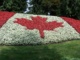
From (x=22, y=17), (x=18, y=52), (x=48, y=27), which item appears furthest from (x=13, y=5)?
(x=18, y=52)

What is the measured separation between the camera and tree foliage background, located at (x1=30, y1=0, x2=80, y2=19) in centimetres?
2819

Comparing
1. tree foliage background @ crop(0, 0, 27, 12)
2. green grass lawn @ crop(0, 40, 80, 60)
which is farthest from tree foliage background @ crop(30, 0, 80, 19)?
green grass lawn @ crop(0, 40, 80, 60)

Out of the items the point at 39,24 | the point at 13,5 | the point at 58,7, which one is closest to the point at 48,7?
the point at 58,7

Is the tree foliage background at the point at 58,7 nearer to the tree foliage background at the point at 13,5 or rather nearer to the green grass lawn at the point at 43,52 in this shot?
the tree foliage background at the point at 13,5

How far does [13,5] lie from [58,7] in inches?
180

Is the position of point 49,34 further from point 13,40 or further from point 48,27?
point 13,40

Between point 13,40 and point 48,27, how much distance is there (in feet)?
10.1

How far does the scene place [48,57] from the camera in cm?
1235

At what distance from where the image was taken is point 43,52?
1318 cm

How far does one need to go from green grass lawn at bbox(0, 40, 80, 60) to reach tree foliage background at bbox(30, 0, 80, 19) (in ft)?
43.3

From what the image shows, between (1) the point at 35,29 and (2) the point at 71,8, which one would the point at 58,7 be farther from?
(1) the point at 35,29

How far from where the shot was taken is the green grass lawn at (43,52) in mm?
12234

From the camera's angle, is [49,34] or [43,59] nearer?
[43,59]

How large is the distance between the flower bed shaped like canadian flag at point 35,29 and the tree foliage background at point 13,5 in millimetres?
8562
